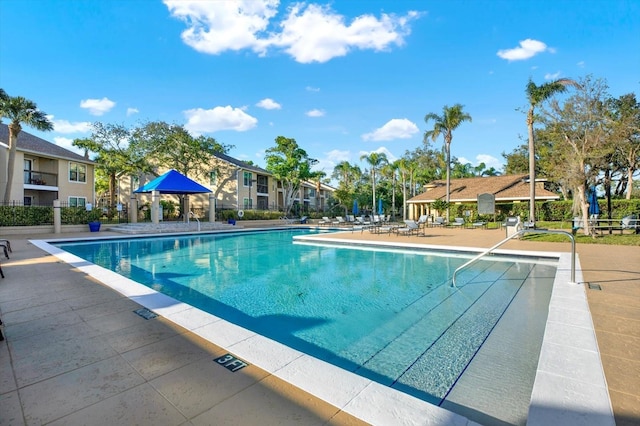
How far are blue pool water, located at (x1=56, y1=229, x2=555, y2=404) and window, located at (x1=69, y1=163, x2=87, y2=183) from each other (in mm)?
16816

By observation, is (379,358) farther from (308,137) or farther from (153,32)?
(308,137)

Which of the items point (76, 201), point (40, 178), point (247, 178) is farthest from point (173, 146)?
point (40, 178)

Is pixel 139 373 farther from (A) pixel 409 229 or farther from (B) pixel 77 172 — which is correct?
(B) pixel 77 172

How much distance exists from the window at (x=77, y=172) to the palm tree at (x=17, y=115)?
6156 mm

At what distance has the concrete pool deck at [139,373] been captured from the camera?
2057 mm

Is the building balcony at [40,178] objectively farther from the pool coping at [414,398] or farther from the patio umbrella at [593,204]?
the patio umbrella at [593,204]

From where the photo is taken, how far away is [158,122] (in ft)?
87.1

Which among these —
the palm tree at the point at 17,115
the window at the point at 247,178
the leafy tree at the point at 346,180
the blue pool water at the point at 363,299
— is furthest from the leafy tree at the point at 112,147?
the leafy tree at the point at 346,180

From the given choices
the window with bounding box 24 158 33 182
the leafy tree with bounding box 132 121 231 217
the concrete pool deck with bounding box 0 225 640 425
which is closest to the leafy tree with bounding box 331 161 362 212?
the leafy tree with bounding box 132 121 231 217

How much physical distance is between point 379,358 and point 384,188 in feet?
140

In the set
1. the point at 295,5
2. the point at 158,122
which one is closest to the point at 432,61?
the point at 295,5

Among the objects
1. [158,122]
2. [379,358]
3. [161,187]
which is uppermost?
[158,122]

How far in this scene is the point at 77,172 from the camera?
2459 centimetres

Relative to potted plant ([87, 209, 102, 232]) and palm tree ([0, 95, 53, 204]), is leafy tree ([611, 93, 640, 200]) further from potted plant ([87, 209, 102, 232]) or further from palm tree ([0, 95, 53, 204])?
palm tree ([0, 95, 53, 204])
